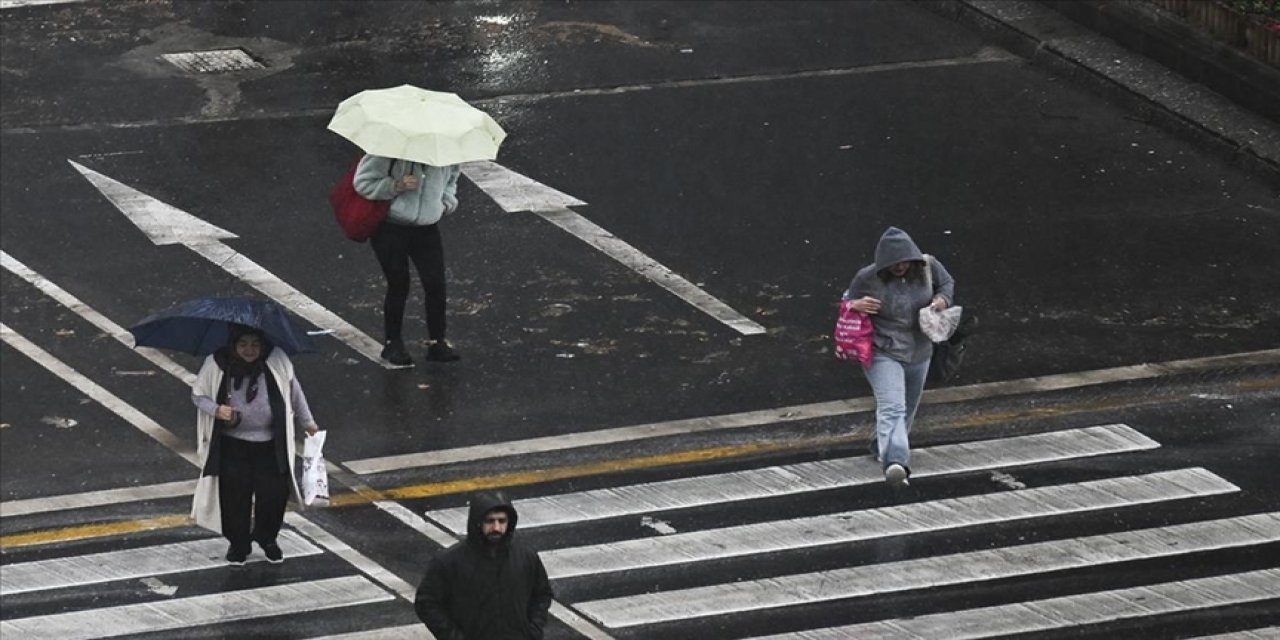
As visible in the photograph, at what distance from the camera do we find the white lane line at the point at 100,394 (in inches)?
529

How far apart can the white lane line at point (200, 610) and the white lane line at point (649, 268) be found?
3.98 m

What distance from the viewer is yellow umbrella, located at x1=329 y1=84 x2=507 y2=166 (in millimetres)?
13352

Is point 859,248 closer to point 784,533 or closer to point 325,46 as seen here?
point 784,533

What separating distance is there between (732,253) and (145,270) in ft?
12.7

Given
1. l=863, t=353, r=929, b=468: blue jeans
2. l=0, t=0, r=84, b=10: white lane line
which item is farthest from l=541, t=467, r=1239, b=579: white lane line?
l=0, t=0, r=84, b=10: white lane line

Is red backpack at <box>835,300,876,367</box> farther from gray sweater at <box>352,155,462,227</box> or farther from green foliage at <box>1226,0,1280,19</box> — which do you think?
green foliage at <box>1226,0,1280,19</box>

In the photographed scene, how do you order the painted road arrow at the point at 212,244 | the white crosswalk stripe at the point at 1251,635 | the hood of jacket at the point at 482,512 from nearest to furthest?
the hood of jacket at the point at 482,512 < the white crosswalk stripe at the point at 1251,635 < the painted road arrow at the point at 212,244

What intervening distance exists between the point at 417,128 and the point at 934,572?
3937mm

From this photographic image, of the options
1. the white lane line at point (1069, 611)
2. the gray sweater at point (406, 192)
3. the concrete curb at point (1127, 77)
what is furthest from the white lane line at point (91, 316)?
the concrete curb at point (1127, 77)

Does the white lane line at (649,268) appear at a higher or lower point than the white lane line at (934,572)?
higher

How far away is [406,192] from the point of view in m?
14.0

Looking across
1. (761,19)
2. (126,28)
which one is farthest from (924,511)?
(126,28)

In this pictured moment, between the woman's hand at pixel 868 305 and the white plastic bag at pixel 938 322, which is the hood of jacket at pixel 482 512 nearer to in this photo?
the woman's hand at pixel 868 305

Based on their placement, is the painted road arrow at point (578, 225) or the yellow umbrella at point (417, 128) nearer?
the yellow umbrella at point (417, 128)
